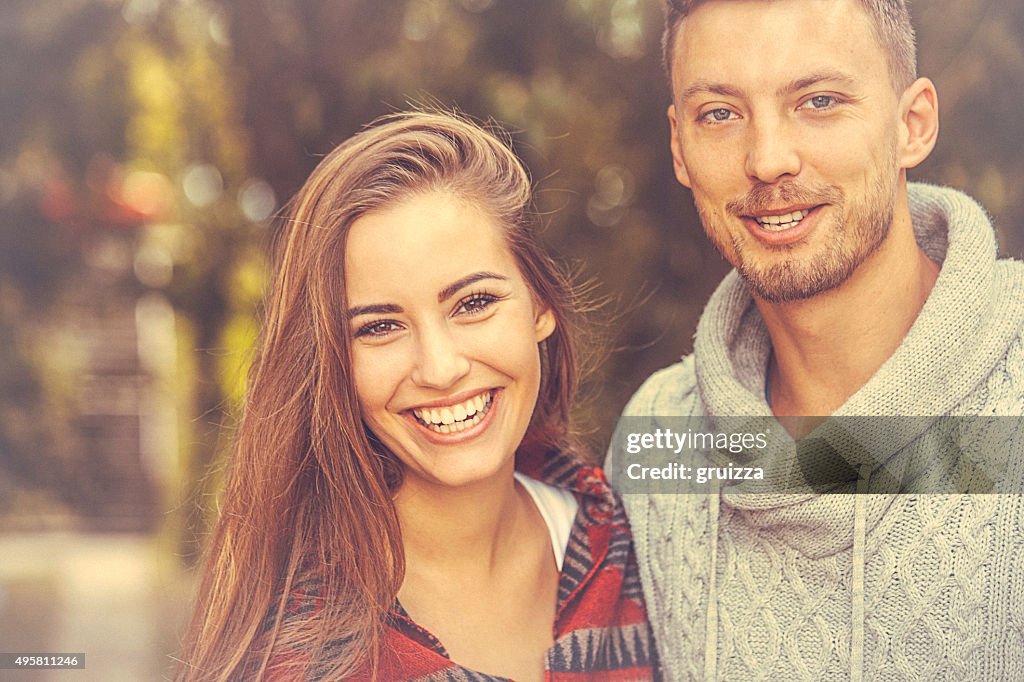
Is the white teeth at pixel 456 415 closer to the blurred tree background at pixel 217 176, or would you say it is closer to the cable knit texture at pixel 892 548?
the blurred tree background at pixel 217 176

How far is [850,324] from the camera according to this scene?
6.44ft

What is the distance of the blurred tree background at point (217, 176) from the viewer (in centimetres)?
211

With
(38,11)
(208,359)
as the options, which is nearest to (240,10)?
(38,11)

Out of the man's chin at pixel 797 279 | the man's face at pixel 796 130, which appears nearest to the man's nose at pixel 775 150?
the man's face at pixel 796 130

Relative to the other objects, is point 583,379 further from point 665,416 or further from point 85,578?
point 85,578

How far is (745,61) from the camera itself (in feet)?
6.19

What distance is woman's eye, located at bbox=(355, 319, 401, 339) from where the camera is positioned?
1902 mm

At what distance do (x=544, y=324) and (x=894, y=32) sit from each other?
2.87 ft

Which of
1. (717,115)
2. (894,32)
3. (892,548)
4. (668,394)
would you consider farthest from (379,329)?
(894,32)

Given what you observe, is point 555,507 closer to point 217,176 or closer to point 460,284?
point 460,284

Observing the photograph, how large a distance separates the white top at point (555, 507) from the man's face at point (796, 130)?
1.98 feet

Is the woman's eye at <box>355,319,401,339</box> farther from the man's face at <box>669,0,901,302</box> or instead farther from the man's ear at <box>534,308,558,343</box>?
the man's face at <box>669,0,901,302</box>

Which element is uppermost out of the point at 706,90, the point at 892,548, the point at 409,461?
the point at 706,90

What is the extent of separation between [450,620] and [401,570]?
0.45 ft
